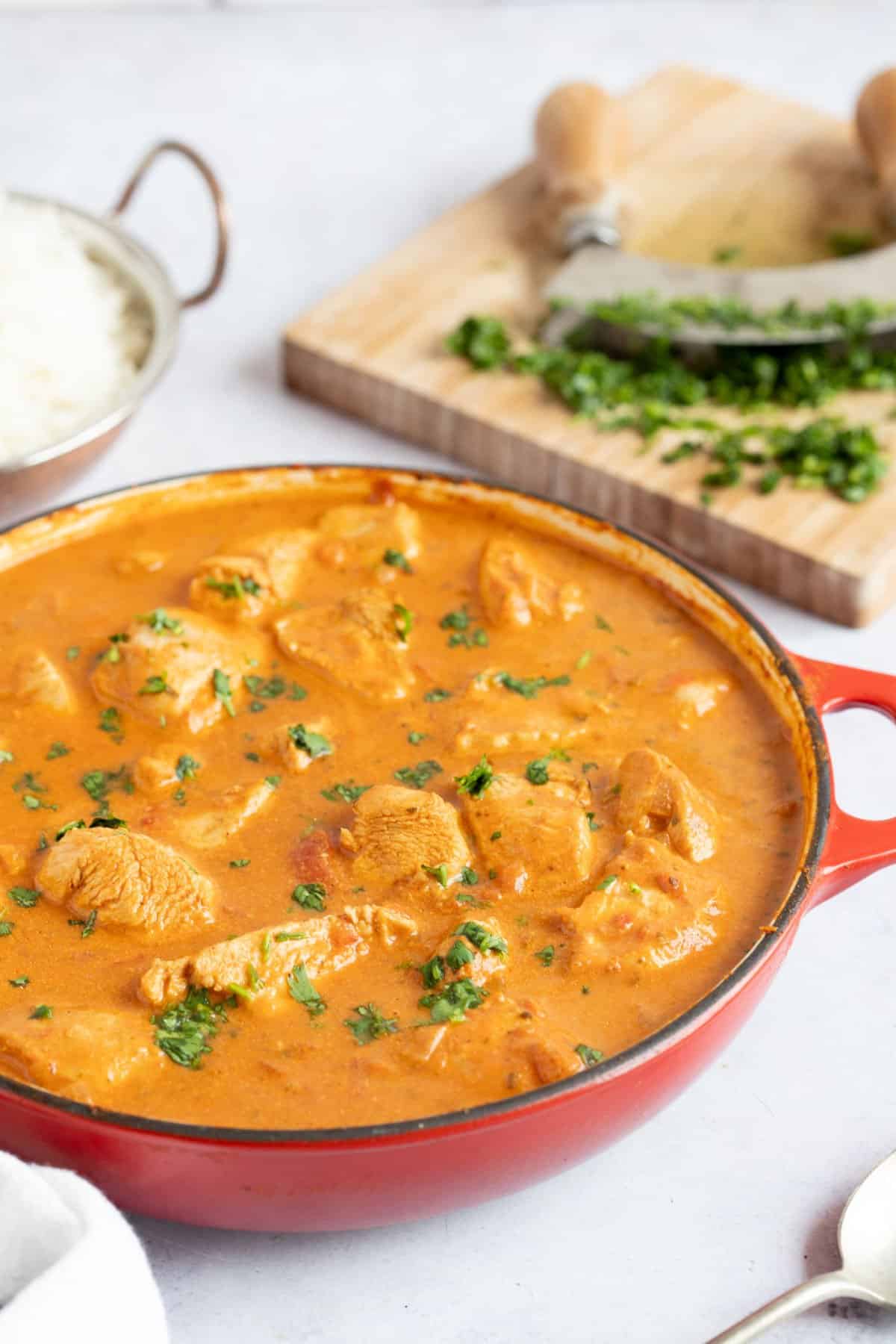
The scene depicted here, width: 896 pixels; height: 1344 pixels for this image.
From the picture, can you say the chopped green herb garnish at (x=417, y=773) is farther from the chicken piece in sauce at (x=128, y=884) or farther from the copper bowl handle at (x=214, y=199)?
the copper bowl handle at (x=214, y=199)

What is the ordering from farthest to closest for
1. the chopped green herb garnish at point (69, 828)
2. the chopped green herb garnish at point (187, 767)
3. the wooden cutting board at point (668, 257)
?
1. the wooden cutting board at point (668, 257)
2. the chopped green herb garnish at point (187, 767)
3. the chopped green herb garnish at point (69, 828)

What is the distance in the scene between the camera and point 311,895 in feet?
10.0

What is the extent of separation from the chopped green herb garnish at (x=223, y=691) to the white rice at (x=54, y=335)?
116cm

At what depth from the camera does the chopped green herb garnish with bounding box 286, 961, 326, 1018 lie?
2857mm

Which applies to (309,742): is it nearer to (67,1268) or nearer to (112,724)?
(112,724)

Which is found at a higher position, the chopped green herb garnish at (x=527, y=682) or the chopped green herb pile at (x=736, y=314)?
the chopped green herb pile at (x=736, y=314)

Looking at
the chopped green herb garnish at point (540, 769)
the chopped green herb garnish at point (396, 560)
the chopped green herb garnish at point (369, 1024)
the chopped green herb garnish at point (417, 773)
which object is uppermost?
the chopped green herb garnish at point (396, 560)

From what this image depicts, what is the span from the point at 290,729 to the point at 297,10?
5.03 m

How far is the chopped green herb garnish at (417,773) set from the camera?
3.32m

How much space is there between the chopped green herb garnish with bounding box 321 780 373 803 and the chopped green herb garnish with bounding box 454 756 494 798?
18 cm

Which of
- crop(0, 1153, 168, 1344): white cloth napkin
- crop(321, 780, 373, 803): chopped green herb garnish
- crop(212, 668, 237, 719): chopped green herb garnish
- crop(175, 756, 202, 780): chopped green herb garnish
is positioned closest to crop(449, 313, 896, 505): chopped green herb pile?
crop(212, 668, 237, 719): chopped green herb garnish

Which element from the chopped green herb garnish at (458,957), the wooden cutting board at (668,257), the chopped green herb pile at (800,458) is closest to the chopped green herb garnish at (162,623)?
the chopped green herb garnish at (458,957)

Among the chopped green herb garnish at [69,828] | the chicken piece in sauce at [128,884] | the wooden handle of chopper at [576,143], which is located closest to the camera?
the chicken piece in sauce at [128,884]

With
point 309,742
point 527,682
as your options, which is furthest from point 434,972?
point 527,682
